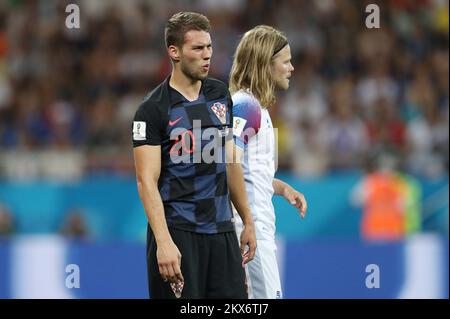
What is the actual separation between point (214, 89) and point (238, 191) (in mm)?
575

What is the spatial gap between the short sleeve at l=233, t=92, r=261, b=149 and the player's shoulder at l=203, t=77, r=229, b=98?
24 cm

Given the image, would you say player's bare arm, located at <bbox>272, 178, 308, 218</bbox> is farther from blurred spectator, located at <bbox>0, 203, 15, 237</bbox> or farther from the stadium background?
Result: blurred spectator, located at <bbox>0, 203, 15, 237</bbox>

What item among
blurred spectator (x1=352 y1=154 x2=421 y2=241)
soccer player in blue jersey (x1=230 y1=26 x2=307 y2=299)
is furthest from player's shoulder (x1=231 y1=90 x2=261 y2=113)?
blurred spectator (x1=352 y1=154 x2=421 y2=241)

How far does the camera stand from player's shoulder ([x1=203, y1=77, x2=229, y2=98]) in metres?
5.45

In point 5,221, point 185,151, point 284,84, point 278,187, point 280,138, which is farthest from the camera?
point 280,138

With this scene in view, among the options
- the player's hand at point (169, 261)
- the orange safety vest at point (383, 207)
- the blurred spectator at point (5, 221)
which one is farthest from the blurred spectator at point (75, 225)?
the player's hand at point (169, 261)

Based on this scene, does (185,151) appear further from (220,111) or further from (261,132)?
(261,132)

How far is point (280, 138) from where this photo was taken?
14.2 meters

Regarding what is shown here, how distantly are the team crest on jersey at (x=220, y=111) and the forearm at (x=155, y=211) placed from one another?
53 cm

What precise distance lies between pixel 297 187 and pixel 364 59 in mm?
3699

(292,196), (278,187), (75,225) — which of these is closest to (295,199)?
(292,196)

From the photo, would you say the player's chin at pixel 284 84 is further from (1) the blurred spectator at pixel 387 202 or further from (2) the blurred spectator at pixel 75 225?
(2) the blurred spectator at pixel 75 225

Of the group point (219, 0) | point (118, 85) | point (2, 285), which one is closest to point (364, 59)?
point (219, 0)

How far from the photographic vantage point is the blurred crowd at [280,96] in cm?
1358
